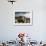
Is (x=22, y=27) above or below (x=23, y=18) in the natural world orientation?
below

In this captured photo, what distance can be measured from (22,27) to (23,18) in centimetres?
38

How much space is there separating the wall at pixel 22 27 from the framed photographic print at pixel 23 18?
15 centimetres

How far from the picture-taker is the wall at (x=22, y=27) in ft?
17.0

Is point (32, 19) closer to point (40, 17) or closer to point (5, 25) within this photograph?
point (40, 17)

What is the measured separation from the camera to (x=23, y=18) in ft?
17.1

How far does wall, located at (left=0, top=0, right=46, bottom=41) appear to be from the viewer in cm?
518

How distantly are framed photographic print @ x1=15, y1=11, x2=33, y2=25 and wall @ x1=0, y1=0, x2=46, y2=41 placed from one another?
150mm

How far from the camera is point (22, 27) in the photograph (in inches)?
205

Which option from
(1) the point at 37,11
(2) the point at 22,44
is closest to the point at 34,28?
(1) the point at 37,11

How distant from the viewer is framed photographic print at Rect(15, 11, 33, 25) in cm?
517

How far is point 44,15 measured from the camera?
519cm

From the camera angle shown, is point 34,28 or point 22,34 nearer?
point 22,34

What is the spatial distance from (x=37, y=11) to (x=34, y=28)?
28.1 inches

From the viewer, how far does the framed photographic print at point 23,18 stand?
5174mm
